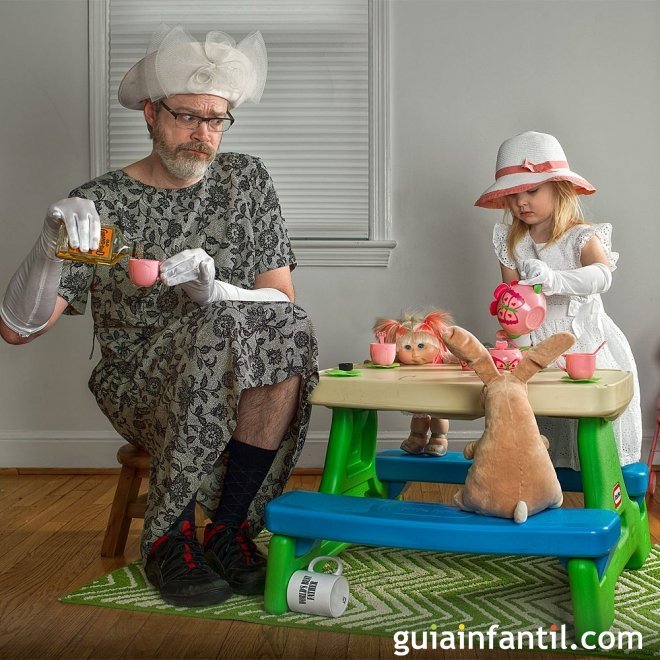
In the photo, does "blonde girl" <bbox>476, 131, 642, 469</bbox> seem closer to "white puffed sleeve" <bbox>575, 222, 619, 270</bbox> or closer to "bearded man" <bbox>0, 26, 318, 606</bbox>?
"white puffed sleeve" <bbox>575, 222, 619, 270</bbox>

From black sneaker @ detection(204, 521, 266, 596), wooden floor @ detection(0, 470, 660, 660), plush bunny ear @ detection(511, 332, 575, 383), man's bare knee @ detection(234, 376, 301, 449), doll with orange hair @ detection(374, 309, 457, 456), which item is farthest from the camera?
Answer: doll with orange hair @ detection(374, 309, 457, 456)

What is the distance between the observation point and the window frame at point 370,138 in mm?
2848

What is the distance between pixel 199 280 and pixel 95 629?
67cm

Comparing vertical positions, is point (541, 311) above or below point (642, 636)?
above

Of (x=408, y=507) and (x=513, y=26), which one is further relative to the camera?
(x=513, y=26)

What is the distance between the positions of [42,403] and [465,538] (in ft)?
6.20

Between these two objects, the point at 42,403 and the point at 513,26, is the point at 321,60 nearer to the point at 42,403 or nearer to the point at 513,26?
the point at 513,26

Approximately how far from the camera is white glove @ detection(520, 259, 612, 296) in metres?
2.11

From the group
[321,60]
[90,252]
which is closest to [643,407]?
[321,60]

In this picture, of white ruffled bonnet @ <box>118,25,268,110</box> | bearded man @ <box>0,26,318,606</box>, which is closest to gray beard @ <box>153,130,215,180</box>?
bearded man @ <box>0,26,318,606</box>

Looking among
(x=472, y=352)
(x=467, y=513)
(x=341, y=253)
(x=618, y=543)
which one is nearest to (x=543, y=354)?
(x=472, y=352)

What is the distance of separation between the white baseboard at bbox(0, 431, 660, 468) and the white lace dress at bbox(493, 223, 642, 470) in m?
0.74

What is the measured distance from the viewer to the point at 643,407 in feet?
9.39

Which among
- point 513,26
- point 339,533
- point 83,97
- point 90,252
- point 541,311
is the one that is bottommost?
point 339,533
